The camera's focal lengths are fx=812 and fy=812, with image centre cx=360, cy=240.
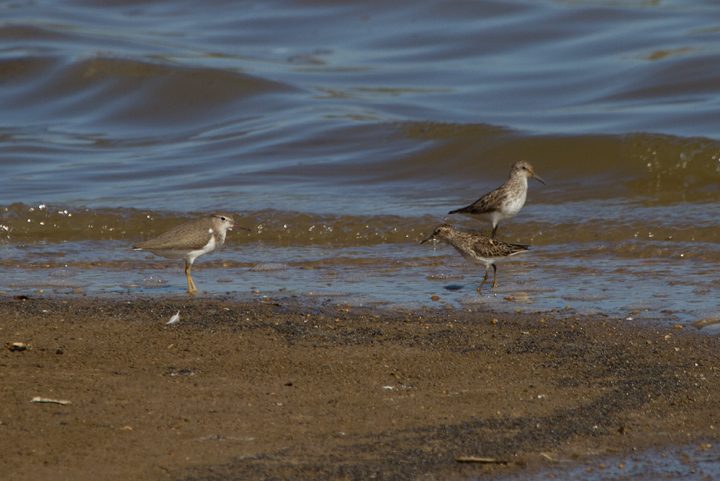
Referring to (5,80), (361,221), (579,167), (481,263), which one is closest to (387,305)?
(481,263)

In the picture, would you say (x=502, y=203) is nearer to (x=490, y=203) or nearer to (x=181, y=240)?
(x=490, y=203)

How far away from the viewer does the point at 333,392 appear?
434cm

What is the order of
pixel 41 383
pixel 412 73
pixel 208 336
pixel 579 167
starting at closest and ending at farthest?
pixel 41 383
pixel 208 336
pixel 579 167
pixel 412 73

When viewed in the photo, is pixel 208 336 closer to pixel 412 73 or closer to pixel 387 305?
pixel 387 305

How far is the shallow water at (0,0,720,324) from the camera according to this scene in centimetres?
789

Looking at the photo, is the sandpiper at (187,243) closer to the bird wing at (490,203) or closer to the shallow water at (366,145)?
the shallow water at (366,145)

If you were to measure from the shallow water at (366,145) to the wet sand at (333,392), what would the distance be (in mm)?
1046

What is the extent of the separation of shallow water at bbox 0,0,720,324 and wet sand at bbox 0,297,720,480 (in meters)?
1.05

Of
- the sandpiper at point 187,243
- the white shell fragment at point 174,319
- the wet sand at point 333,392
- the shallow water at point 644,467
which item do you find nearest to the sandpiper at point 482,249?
the wet sand at point 333,392

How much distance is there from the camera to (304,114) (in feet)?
54.4

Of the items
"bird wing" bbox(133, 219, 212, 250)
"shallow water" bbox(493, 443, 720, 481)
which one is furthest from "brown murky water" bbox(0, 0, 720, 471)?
"shallow water" bbox(493, 443, 720, 481)

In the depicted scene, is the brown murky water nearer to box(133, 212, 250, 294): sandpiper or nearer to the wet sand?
box(133, 212, 250, 294): sandpiper

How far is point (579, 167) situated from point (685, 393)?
920 cm

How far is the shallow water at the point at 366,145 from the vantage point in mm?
7887
